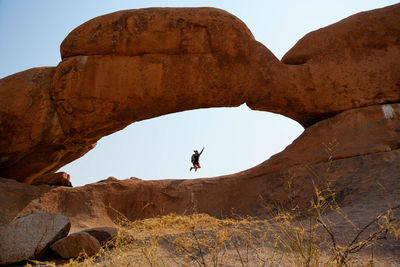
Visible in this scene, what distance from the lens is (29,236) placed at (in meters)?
3.93

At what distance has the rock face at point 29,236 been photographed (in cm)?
379

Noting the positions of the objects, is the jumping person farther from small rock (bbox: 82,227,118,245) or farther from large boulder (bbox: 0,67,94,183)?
small rock (bbox: 82,227,118,245)

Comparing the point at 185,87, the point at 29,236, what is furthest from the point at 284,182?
the point at 29,236

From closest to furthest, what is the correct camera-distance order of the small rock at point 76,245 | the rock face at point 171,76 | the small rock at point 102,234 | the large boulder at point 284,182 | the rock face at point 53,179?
the small rock at point 76,245, the small rock at point 102,234, the large boulder at point 284,182, the rock face at point 171,76, the rock face at point 53,179

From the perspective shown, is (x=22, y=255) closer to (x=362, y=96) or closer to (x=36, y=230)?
(x=36, y=230)

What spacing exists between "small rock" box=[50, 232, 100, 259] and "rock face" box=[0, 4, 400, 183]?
152 inches

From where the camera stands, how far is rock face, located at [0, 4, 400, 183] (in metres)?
7.00

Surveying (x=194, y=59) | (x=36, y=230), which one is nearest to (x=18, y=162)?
(x=36, y=230)

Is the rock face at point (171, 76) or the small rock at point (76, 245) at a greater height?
the rock face at point (171, 76)

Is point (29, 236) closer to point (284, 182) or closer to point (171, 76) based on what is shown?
point (171, 76)

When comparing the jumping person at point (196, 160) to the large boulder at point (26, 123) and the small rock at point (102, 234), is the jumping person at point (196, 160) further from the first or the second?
the small rock at point (102, 234)

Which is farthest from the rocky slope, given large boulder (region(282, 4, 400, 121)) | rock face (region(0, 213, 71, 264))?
rock face (region(0, 213, 71, 264))

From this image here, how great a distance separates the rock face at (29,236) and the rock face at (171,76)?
11.2 ft

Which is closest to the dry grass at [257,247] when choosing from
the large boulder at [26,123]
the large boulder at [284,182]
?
the large boulder at [284,182]
